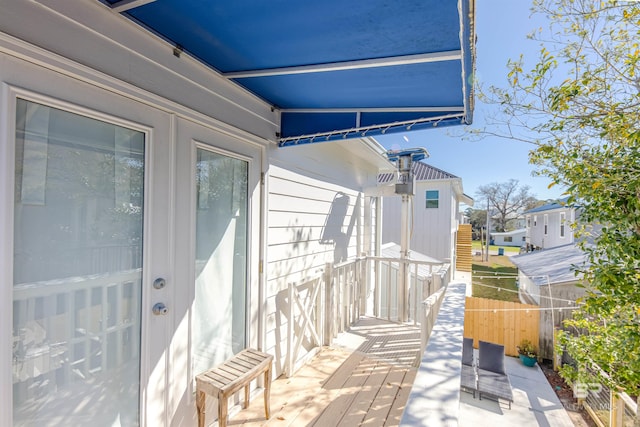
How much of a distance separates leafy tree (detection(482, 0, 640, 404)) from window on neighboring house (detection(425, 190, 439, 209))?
8825 mm

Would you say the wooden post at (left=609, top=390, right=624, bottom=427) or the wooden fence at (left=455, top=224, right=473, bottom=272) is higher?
the wooden fence at (left=455, top=224, right=473, bottom=272)

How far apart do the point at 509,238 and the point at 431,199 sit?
96.8ft

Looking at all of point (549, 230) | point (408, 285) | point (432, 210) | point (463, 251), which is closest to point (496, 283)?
point (463, 251)

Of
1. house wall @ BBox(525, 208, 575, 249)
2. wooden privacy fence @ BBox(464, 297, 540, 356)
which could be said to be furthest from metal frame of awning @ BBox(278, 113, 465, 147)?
house wall @ BBox(525, 208, 575, 249)

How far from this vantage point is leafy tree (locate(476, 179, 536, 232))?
27.8 meters

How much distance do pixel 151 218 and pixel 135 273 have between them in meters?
0.32

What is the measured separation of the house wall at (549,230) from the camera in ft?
45.1

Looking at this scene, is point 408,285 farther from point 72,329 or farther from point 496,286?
point 496,286

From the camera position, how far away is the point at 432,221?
1134 cm

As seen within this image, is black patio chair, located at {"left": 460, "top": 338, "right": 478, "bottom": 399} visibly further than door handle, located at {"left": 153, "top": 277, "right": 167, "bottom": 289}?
Yes

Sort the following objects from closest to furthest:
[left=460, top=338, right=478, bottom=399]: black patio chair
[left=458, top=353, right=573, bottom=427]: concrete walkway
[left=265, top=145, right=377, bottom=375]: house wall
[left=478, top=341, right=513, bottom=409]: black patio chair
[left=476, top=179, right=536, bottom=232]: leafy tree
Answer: [left=265, top=145, right=377, bottom=375]: house wall < [left=458, top=353, right=573, bottom=427]: concrete walkway < [left=478, top=341, right=513, bottom=409]: black patio chair < [left=460, top=338, right=478, bottom=399]: black patio chair < [left=476, top=179, right=536, bottom=232]: leafy tree

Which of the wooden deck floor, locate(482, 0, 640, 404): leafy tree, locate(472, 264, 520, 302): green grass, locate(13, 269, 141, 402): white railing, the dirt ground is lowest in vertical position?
the dirt ground

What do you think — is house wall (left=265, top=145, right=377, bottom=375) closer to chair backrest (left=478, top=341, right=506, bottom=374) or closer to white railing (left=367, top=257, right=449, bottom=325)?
white railing (left=367, top=257, right=449, bottom=325)

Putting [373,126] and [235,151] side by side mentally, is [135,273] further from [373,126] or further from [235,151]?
[373,126]
